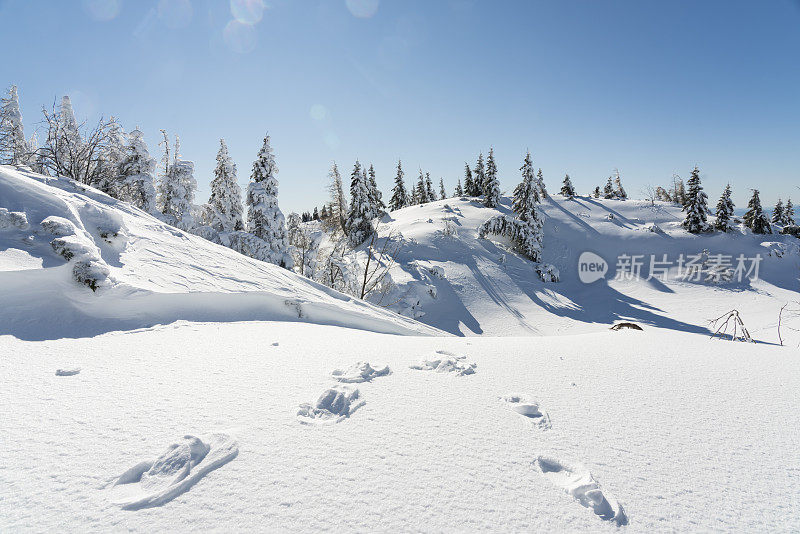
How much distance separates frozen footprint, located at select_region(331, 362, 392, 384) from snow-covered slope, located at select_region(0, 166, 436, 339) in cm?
253

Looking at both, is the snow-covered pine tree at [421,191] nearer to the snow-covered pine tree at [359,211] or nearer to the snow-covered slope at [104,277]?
the snow-covered pine tree at [359,211]

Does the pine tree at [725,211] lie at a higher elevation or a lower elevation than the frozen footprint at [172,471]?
higher

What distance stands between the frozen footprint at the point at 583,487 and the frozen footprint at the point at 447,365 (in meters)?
1.22

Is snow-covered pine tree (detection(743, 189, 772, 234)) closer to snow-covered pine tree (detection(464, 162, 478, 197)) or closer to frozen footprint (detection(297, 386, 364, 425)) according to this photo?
snow-covered pine tree (detection(464, 162, 478, 197))

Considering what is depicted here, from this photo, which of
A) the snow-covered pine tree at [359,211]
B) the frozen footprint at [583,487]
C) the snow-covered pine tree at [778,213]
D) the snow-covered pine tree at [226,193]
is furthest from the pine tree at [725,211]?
the snow-covered pine tree at [226,193]

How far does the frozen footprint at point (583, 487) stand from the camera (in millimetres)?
1527

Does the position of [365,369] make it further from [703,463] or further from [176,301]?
[176,301]

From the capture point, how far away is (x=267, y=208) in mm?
18984

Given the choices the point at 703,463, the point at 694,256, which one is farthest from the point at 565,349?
the point at 694,256

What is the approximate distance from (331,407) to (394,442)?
0.57m

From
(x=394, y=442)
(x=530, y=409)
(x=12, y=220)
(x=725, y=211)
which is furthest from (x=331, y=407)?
(x=725, y=211)

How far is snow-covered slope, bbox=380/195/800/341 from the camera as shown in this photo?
21047 mm

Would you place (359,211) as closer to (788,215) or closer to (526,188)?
(526,188)

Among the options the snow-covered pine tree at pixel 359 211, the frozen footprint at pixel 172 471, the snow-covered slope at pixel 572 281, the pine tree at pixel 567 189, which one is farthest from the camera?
the pine tree at pixel 567 189
